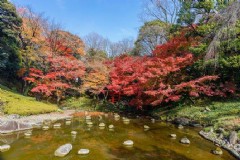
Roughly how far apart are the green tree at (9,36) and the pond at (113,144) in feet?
47.0

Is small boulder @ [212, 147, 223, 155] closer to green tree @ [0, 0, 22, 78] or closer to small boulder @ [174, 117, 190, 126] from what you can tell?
small boulder @ [174, 117, 190, 126]

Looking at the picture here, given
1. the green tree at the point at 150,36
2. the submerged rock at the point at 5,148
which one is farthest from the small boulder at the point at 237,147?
the green tree at the point at 150,36

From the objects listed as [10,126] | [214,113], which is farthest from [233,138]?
[10,126]

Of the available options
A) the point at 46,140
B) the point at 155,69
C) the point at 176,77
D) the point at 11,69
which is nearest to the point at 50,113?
the point at 46,140

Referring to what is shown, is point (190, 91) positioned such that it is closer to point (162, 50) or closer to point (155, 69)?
point (155, 69)

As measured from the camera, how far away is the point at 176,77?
1739 centimetres

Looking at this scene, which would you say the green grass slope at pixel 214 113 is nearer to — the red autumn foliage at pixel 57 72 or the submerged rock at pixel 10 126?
the submerged rock at pixel 10 126

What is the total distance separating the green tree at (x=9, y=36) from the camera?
2325 centimetres

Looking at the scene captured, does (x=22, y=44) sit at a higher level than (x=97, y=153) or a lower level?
higher

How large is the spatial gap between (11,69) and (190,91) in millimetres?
20334

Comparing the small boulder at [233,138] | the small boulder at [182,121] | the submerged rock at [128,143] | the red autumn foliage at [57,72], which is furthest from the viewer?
the red autumn foliage at [57,72]

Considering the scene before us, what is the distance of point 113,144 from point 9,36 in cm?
1916

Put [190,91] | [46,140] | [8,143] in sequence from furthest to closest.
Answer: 1. [190,91]
2. [46,140]
3. [8,143]

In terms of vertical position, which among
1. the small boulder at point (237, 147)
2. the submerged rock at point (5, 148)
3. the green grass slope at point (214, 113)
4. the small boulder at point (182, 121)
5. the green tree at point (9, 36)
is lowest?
the submerged rock at point (5, 148)
